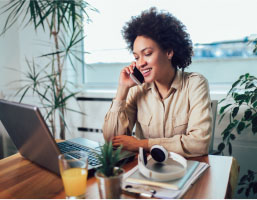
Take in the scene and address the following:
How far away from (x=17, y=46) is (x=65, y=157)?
2.29 m

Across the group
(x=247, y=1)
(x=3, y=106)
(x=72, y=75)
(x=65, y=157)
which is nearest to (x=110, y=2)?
(x=72, y=75)

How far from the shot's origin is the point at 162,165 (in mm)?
837

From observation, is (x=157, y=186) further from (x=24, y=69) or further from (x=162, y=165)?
(x=24, y=69)

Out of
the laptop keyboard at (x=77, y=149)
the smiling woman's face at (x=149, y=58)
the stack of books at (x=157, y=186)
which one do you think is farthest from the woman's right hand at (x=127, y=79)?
the stack of books at (x=157, y=186)

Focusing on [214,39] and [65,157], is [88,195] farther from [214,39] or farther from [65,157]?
[214,39]

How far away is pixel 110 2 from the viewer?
2.40m

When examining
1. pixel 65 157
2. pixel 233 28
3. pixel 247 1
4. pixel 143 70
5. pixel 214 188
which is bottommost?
pixel 214 188

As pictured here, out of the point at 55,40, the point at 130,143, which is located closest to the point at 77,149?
the point at 130,143

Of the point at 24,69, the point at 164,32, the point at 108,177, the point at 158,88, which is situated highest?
the point at 164,32

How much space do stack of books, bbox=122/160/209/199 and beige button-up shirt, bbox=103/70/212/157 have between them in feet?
1.58

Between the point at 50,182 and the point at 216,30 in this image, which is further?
the point at 216,30

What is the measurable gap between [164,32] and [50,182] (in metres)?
0.99

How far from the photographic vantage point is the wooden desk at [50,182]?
28.2 inches

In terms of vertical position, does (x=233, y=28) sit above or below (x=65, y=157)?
above
